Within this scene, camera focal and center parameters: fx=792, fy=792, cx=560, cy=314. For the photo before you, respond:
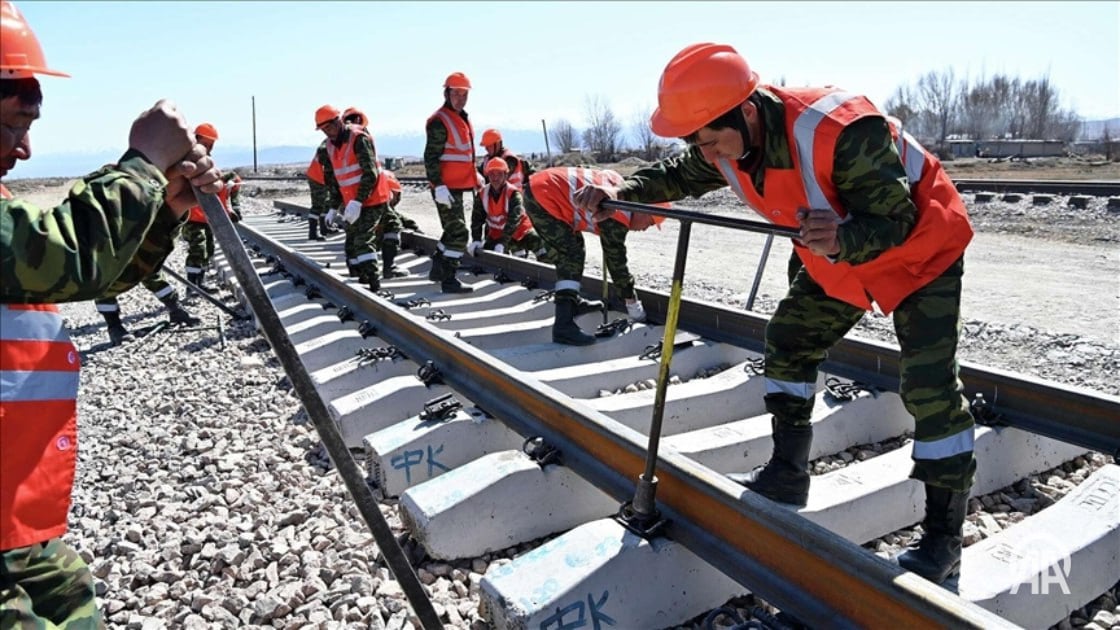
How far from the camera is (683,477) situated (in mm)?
2736

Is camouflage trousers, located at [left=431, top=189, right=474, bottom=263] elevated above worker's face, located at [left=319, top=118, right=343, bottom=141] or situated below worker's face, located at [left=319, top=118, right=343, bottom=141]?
below

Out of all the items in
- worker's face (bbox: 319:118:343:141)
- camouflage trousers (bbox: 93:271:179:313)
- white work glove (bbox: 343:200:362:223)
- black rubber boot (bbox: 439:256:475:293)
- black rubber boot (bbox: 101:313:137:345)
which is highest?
worker's face (bbox: 319:118:343:141)

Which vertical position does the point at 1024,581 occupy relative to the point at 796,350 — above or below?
below

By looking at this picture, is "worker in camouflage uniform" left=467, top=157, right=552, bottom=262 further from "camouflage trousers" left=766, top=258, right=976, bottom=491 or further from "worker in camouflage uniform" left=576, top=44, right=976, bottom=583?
"camouflage trousers" left=766, top=258, right=976, bottom=491

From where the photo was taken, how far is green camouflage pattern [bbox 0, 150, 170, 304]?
4.74 feet

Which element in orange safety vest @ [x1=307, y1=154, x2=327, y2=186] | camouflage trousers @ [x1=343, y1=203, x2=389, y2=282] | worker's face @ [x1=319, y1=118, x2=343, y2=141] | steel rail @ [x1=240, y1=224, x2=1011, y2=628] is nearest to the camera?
steel rail @ [x1=240, y1=224, x2=1011, y2=628]

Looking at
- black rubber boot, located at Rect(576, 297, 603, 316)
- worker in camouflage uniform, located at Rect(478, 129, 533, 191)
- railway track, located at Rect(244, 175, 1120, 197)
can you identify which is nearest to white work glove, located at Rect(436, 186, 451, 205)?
worker in camouflage uniform, located at Rect(478, 129, 533, 191)

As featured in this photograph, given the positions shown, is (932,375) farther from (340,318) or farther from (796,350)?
(340,318)

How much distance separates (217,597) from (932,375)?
260 cm

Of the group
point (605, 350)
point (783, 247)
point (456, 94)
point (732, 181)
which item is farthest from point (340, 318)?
point (783, 247)

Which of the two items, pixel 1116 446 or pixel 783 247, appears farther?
pixel 783 247

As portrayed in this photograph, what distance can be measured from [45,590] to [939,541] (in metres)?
2.53

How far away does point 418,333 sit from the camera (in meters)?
4.98

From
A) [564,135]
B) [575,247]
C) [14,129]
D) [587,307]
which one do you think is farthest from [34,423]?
[564,135]
